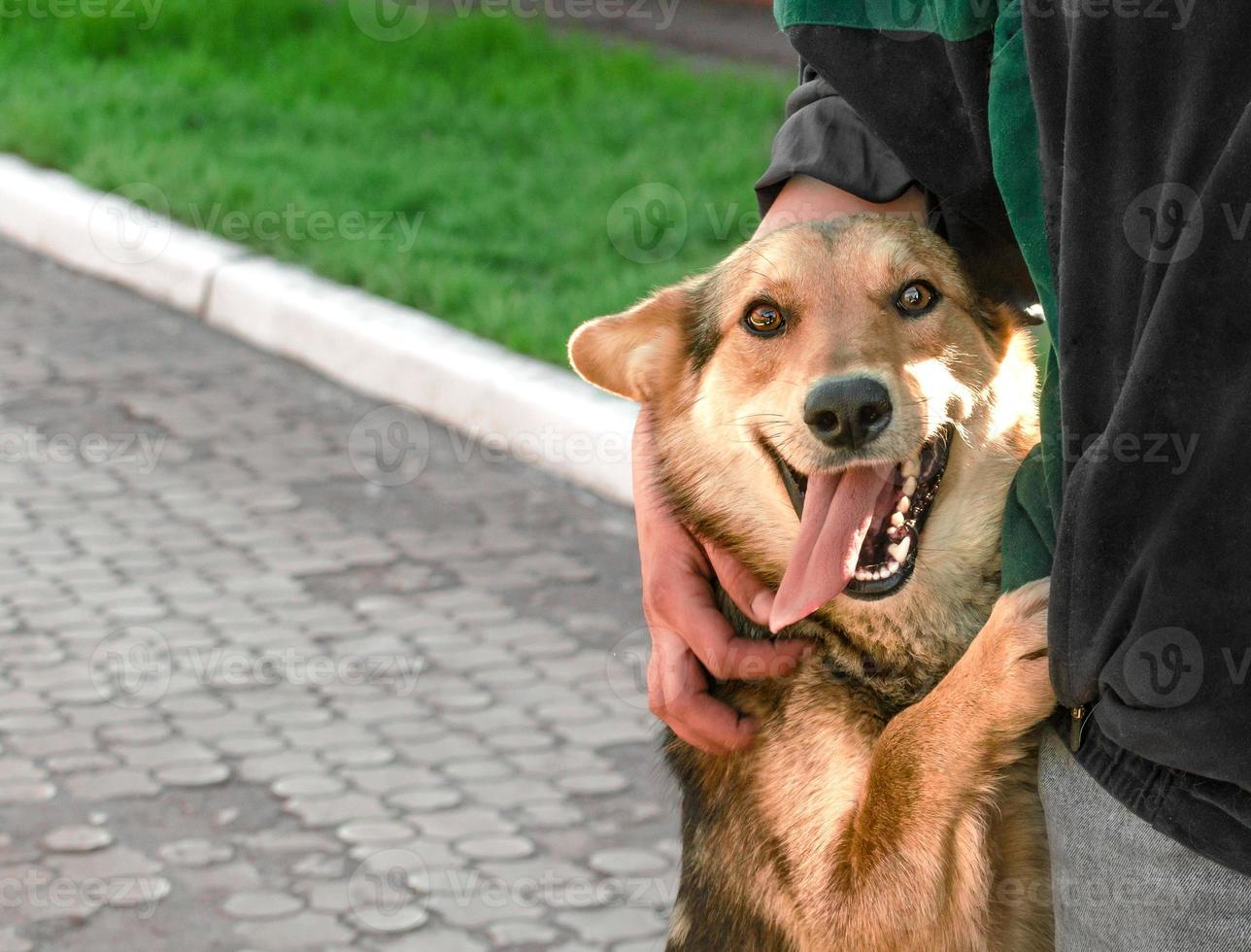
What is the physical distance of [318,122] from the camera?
32.4 ft

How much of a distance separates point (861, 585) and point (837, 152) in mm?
597

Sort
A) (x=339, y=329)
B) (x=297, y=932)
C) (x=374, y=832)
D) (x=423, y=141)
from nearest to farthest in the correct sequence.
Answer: (x=297, y=932), (x=374, y=832), (x=339, y=329), (x=423, y=141)

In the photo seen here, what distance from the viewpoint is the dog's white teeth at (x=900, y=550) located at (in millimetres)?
2418

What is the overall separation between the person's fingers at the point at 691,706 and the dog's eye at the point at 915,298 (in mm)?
646

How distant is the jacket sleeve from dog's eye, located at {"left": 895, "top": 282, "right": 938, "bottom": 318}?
0.37m

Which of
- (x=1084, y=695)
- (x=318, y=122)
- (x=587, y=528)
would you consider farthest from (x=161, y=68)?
(x=1084, y=695)

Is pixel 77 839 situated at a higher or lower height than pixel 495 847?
lower

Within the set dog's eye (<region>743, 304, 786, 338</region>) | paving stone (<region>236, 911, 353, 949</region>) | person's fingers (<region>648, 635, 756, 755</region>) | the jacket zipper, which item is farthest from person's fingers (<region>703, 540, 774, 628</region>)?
paving stone (<region>236, 911, 353, 949</region>)

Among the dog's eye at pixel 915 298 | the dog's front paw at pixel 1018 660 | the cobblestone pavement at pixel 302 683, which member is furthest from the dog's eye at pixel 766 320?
the cobblestone pavement at pixel 302 683

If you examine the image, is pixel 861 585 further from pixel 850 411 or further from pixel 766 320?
pixel 766 320

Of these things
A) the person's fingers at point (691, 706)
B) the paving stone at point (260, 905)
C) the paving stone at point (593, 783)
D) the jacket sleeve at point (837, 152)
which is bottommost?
the paving stone at point (260, 905)

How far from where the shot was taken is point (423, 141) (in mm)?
9625

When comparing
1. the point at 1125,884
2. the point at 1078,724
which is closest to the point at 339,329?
the point at 1078,724

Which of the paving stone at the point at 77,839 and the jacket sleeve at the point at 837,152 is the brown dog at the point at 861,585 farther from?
the paving stone at the point at 77,839
